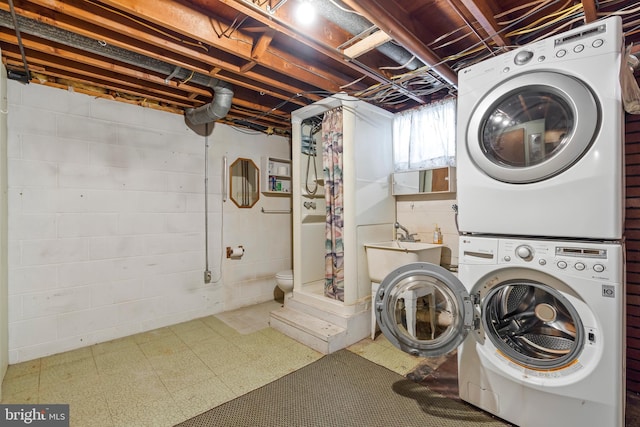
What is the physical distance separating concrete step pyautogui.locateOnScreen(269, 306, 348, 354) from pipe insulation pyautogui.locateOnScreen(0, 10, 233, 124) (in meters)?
2.11

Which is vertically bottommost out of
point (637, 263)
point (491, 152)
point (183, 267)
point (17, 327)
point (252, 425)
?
point (252, 425)

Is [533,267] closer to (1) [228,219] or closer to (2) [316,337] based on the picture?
(2) [316,337]

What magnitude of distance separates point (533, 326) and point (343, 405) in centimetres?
119

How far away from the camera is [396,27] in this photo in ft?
5.53

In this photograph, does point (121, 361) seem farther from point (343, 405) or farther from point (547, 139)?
point (547, 139)

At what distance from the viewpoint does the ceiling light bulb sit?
1642 millimetres

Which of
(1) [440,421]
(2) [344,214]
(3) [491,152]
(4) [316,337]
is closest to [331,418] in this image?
(1) [440,421]

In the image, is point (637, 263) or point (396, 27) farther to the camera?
point (637, 263)

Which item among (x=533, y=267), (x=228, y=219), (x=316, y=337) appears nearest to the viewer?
(x=533, y=267)

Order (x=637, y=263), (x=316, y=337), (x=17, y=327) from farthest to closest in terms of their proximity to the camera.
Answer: (x=316, y=337)
(x=17, y=327)
(x=637, y=263)

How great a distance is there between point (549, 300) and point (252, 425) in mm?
1754

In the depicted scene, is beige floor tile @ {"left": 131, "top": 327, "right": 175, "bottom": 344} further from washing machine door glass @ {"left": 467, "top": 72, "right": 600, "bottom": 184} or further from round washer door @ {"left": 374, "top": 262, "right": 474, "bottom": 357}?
washing machine door glass @ {"left": 467, "top": 72, "right": 600, "bottom": 184}

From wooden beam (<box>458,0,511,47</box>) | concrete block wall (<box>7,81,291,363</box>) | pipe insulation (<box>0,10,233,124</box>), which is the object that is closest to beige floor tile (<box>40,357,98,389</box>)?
→ concrete block wall (<box>7,81,291,363</box>)

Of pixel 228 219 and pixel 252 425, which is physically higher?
pixel 228 219
